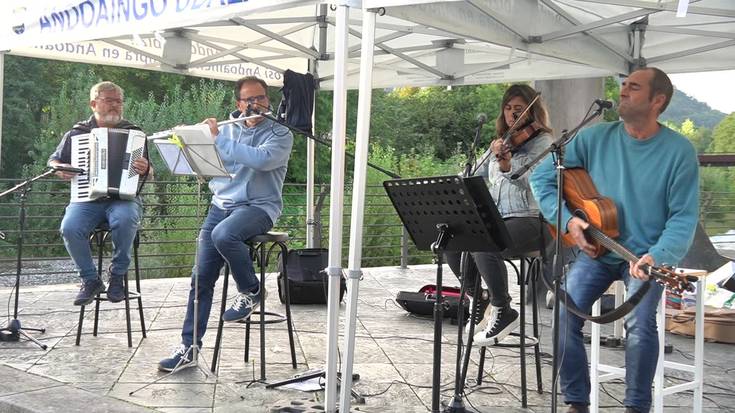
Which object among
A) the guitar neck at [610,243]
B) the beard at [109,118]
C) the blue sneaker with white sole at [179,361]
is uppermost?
the beard at [109,118]

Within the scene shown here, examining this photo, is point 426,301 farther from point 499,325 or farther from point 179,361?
point 179,361

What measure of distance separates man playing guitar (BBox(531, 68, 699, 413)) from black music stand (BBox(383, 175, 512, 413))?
38 cm

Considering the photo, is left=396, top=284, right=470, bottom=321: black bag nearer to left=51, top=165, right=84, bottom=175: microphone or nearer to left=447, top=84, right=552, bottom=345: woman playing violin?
left=447, top=84, right=552, bottom=345: woman playing violin

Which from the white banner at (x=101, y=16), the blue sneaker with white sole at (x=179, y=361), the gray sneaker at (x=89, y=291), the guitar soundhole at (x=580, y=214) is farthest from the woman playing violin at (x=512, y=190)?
the gray sneaker at (x=89, y=291)

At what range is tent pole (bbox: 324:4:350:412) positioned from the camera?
4188 mm

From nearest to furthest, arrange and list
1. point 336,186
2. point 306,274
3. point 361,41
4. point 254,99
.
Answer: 1. point 336,186
2. point 254,99
3. point 361,41
4. point 306,274

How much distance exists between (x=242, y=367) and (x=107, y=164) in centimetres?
171

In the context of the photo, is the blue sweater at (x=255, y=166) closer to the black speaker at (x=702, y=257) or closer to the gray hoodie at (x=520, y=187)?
the gray hoodie at (x=520, y=187)

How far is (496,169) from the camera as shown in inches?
207

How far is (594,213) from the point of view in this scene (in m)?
3.87

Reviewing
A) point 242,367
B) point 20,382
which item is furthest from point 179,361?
point 20,382

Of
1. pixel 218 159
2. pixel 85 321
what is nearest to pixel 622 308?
pixel 218 159

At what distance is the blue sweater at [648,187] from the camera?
379cm

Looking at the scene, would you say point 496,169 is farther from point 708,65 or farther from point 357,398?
point 708,65
